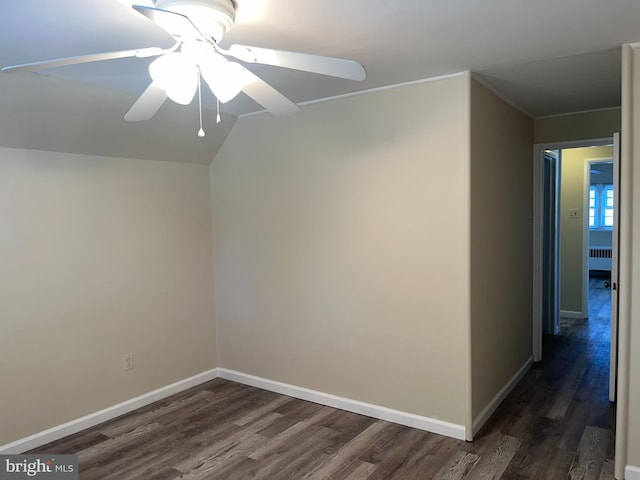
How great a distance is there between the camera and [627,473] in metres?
2.56

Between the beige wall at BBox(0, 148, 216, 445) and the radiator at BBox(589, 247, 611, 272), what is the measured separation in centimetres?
834

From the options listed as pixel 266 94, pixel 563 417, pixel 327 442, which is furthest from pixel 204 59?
pixel 563 417

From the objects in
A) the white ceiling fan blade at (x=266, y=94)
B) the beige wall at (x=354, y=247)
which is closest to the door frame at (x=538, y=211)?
the beige wall at (x=354, y=247)

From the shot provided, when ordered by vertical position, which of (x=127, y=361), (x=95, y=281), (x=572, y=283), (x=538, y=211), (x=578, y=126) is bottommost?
(x=127, y=361)

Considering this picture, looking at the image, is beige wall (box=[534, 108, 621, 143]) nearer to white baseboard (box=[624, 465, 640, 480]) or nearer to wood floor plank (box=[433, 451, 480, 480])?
white baseboard (box=[624, 465, 640, 480])

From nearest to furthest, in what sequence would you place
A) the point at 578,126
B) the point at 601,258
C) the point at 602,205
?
1. the point at 578,126
2. the point at 601,258
3. the point at 602,205

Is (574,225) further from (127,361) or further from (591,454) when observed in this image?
(127,361)

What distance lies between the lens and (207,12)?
1.71 m

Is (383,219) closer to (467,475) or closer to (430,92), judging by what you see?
(430,92)

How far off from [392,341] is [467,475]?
940mm

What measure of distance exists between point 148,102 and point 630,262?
8.08ft

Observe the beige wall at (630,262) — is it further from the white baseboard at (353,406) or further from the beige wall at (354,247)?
the white baseboard at (353,406)

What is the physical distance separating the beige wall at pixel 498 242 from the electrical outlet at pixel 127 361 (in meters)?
2.45

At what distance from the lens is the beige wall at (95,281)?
9.81 ft
